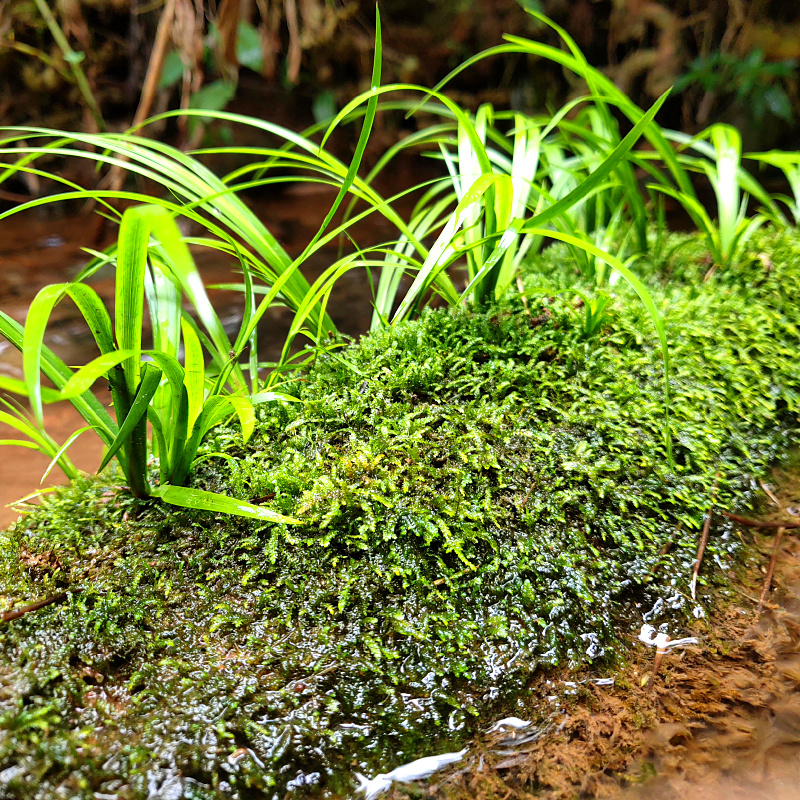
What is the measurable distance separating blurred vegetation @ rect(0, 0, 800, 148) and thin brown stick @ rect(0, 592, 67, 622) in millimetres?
3789

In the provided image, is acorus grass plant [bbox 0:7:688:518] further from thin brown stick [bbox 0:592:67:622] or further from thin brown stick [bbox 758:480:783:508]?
thin brown stick [bbox 758:480:783:508]

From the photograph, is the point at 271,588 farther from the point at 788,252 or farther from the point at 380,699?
the point at 788,252

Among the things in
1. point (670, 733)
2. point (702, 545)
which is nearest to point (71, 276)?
point (702, 545)

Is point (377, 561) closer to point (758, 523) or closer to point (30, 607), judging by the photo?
point (30, 607)

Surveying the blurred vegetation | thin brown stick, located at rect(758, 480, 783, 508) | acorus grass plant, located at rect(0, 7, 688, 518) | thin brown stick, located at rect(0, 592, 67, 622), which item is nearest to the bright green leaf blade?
acorus grass plant, located at rect(0, 7, 688, 518)

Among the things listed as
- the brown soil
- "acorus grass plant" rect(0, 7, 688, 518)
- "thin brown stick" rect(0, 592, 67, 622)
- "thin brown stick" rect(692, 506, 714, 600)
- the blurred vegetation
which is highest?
the blurred vegetation

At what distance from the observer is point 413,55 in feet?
14.0

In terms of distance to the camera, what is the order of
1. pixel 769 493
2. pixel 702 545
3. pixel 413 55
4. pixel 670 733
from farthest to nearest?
pixel 413 55
pixel 769 493
pixel 702 545
pixel 670 733

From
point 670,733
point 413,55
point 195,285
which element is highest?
point 413,55

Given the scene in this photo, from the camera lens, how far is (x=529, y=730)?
0.90 m

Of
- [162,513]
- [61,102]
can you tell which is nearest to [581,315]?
[162,513]

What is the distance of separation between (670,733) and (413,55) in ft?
15.4

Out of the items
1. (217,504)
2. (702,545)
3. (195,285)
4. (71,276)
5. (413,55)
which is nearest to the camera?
(195,285)

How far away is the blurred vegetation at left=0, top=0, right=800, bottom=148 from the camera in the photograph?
150 inches
